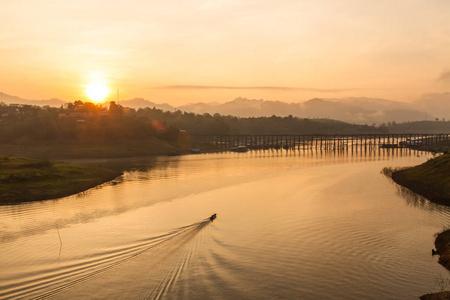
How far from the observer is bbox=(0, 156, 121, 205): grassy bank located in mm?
55688

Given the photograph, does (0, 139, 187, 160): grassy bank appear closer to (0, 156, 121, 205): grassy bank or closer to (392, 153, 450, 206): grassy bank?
(0, 156, 121, 205): grassy bank

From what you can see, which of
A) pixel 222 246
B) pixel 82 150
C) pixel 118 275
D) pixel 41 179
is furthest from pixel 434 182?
pixel 82 150

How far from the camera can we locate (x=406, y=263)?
93.1ft

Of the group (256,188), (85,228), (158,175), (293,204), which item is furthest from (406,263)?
(158,175)

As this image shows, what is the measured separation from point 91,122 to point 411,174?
125 metres

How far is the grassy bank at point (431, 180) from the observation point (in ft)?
173

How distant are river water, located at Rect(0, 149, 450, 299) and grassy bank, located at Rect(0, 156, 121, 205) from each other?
4051 millimetres

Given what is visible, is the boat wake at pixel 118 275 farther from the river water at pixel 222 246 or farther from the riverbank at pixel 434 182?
the riverbank at pixel 434 182

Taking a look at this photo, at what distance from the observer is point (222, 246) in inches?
1305

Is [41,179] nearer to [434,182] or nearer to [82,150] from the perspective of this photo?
[434,182]

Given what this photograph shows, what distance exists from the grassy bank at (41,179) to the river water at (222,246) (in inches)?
159

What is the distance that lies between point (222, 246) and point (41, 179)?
41.8 metres

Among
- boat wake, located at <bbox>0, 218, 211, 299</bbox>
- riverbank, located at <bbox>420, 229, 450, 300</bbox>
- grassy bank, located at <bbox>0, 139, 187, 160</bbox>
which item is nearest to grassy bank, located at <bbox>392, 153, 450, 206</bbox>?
riverbank, located at <bbox>420, 229, 450, 300</bbox>

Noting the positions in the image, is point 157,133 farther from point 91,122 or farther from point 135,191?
point 135,191
